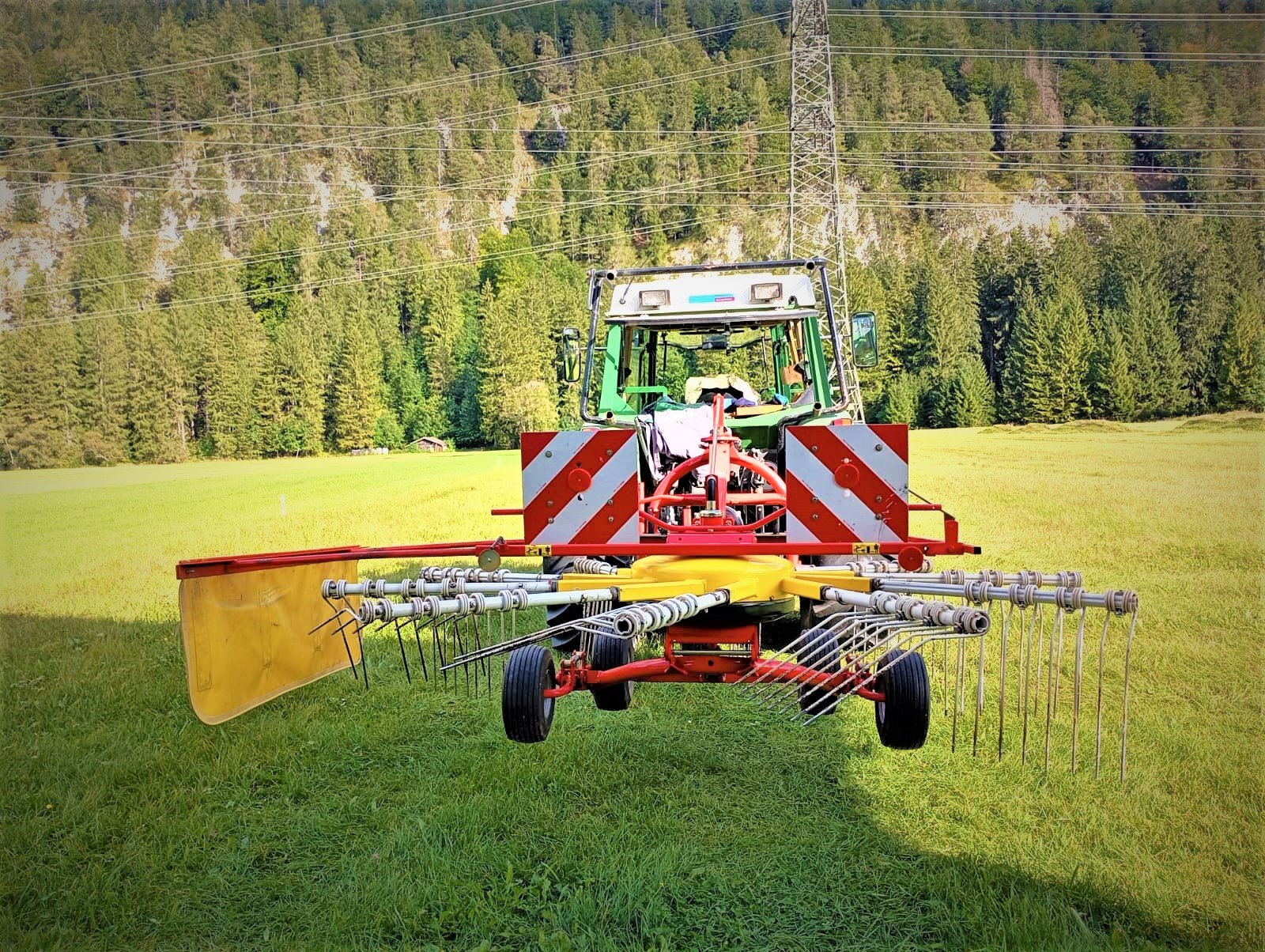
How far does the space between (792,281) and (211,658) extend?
4003 mm

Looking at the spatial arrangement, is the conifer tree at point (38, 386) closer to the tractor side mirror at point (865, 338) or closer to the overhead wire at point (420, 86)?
the overhead wire at point (420, 86)

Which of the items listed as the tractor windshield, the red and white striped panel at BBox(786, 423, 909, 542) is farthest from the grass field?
the tractor windshield

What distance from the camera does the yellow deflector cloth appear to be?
3.73 m

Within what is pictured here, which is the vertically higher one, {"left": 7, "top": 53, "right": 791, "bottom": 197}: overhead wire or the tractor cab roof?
{"left": 7, "top": 53, "right": 791, "bottom": 197}: overhead wire

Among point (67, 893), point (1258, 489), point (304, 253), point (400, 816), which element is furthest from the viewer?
point (304, 253)

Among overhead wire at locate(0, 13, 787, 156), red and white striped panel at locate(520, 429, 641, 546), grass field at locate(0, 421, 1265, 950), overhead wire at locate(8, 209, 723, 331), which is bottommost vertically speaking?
grass field at locate(0, 421, 1265, 950)

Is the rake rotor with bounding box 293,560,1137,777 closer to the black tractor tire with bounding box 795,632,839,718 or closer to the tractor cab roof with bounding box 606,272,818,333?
the black tractor tire with bounding box 795,632,839,718

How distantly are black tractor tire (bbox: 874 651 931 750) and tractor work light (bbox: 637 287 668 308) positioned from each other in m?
3.04

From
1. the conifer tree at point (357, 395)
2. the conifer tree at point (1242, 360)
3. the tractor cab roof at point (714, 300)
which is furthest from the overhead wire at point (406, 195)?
the tractor cab roof at point (714, 300)

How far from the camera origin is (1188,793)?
3559 mm

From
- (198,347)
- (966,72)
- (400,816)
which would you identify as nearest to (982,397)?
(966,72)

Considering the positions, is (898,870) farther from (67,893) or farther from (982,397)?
(982,397)

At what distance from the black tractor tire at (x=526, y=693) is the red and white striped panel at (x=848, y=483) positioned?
1249 mm

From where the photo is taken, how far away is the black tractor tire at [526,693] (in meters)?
3.24
